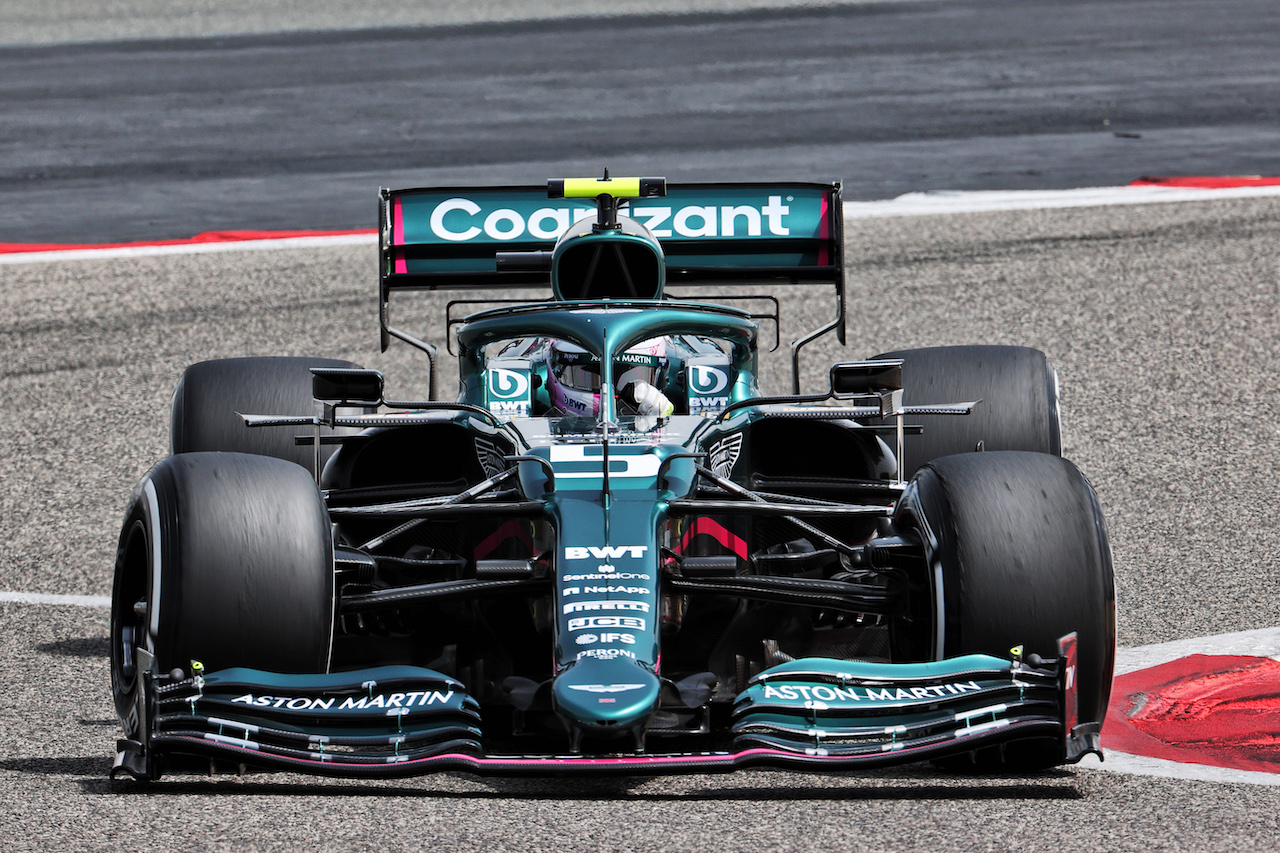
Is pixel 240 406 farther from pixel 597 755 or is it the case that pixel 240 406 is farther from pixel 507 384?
pixel 597 755

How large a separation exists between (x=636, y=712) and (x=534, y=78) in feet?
63.0

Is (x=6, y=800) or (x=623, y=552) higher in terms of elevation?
(x=623, y=552)

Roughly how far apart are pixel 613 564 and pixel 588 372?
1.73m

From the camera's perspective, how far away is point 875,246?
1565 cm

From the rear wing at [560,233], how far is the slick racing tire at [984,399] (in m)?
0.66

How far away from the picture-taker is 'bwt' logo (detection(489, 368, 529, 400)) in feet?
24.3

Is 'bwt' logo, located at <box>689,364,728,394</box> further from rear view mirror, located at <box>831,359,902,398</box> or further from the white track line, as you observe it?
the white track line

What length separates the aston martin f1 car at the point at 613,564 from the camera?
5145 mm

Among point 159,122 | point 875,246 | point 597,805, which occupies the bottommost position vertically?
point 597,805

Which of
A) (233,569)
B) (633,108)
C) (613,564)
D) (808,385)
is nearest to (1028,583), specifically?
(613,564)

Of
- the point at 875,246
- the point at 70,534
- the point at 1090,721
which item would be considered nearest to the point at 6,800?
the point at 1090,721

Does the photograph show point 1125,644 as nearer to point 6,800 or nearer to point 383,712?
point 383,712

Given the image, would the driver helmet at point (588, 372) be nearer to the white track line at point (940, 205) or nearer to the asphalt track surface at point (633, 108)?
the white track line at point (940, 205)

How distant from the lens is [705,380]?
7.49 meters
